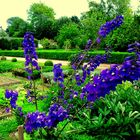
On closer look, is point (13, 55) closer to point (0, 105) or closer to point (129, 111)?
point (0, 105)

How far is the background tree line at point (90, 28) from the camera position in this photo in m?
27.9

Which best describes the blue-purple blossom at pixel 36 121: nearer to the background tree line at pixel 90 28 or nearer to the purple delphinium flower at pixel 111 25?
the purple delphinium flower at pixel 111 25

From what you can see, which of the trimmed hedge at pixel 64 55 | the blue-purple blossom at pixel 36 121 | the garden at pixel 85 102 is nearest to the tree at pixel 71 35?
the trimmed hedge at pixel 64 55

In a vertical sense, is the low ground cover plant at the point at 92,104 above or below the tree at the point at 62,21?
below

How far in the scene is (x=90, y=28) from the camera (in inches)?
1410

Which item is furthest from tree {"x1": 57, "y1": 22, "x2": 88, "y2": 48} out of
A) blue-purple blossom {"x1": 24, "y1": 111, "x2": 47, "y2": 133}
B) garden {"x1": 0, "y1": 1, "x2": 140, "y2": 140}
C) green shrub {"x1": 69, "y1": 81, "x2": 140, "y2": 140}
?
blue-purple blossom {"x1": 24, "y1": 111, "x2": 47, "y2": 133}

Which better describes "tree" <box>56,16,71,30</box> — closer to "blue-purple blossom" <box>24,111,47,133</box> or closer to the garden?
the garden

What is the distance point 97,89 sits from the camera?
183 inches

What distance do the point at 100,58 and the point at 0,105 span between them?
5.53 meters

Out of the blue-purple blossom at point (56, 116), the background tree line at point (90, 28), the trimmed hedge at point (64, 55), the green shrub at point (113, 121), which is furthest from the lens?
the background tree line at point (90, 28)

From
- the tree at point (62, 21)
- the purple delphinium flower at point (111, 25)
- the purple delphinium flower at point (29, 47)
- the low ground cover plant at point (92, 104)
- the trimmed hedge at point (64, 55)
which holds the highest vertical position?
the tree at point (62, 21)

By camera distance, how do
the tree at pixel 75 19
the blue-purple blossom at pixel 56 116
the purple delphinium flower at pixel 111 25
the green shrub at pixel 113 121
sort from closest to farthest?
the blue-purple blossom at pixel 56 116 < the purple delphinium flower at pixel 111 25 < the green shrub at pixel 113 121 < the tree at pixel 75 19

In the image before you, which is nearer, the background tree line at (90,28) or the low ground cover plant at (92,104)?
the low ground cover plant at (92,104)

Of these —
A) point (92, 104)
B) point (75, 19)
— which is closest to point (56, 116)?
point (92, 104)
